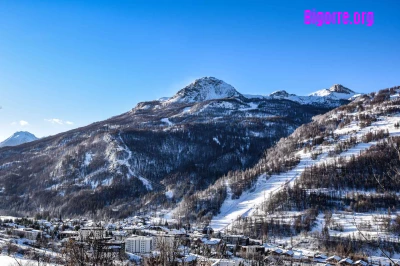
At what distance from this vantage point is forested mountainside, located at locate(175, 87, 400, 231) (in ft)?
387

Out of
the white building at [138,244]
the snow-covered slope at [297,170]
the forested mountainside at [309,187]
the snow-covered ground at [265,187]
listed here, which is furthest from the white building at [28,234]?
the snow-covered slope at [297,170]

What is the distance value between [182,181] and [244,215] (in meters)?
67.8

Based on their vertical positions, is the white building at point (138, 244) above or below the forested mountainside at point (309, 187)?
below

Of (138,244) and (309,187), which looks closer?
(138,244)

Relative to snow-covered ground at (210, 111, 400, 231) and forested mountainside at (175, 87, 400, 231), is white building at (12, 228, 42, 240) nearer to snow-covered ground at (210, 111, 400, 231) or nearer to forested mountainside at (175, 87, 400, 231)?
snow-covered ground at (210, 111, 400, 231)

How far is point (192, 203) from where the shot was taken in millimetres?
146625

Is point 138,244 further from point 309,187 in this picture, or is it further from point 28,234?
point 309,187

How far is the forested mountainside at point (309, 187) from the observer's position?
118 meters

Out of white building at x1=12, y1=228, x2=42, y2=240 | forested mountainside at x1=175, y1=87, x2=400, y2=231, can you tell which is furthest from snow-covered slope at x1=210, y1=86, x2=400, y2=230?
white building at x1=12, y1=228, x2=42, y2=240

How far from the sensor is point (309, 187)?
440 feet

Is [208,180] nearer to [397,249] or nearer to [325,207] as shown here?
[325,207]

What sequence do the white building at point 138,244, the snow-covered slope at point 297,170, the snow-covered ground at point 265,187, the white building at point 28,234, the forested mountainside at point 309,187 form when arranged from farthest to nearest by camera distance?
the snow-covered slope at point 297,170 → the snow-covered ground at point 265,187 → the forested mountainside at point 309,187 → the white building at point 28,234 → the white building at point 138,244

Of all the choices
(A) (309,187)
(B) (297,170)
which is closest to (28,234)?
(A) (309,187)

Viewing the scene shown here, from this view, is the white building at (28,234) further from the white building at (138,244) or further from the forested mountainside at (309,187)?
the forested mountainside at (309,187)
